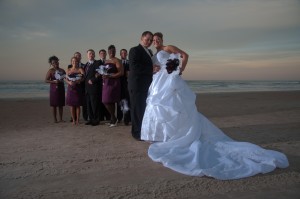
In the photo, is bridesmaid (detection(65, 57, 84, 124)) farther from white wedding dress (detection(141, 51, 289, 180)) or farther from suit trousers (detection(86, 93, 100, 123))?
white wedding dress (detection(141, 51, 289, 180))

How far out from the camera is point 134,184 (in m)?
3.25

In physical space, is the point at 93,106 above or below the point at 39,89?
above

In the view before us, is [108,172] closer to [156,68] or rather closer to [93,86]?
[156,68]

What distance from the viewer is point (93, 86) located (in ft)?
24.2

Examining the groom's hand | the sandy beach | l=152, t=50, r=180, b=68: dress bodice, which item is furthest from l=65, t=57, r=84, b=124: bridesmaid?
l=152, t=50, r=180, b=68: dress bodice

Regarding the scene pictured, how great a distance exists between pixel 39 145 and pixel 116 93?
2.52m

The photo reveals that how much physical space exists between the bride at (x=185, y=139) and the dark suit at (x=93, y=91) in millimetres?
2266

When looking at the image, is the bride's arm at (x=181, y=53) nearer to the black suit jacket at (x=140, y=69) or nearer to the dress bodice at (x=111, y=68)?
the black suit jacket at (x=140, y=69)

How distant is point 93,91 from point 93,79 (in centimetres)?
32

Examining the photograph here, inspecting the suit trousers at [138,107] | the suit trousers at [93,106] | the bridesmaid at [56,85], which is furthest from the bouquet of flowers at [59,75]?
the suit trousers at [138,107]

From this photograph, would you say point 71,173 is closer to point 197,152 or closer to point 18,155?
point 18,155

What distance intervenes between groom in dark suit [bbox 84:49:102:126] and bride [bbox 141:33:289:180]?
2.27m

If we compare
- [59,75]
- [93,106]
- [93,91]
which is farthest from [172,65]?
[59,75]

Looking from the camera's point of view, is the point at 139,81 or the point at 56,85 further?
the point at 56,85
